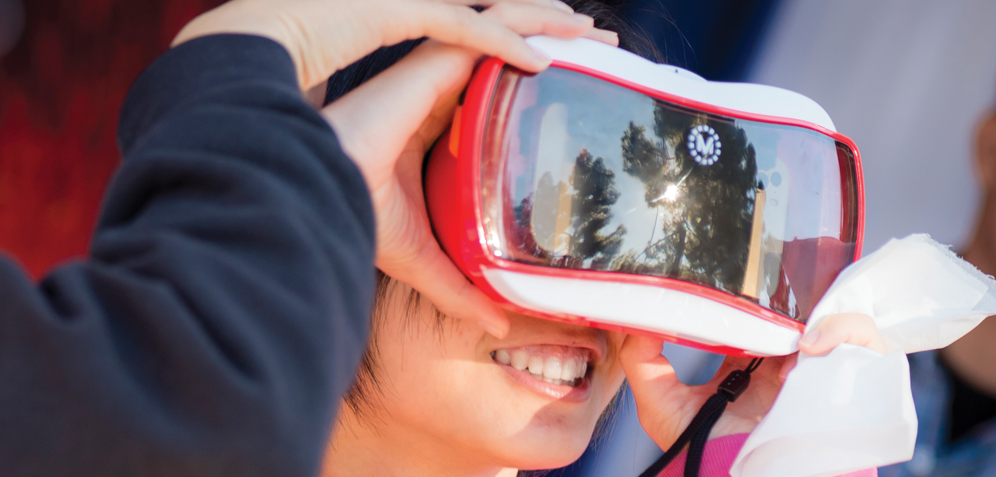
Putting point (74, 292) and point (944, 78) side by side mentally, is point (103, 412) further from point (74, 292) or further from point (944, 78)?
point (944, 78)

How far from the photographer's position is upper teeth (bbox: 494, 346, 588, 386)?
0.72 meters

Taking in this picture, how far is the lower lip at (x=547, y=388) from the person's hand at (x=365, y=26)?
Result: 0.32 m

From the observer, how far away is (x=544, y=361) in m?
0.73

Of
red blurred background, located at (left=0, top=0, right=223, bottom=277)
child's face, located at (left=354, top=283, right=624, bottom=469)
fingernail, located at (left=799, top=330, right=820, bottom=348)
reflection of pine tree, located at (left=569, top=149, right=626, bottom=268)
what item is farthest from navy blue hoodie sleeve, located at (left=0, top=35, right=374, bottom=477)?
red blurred background, located at (left=0, top=0, right=223, bottom=277)

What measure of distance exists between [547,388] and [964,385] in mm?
1200

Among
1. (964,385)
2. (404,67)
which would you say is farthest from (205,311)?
(964,385)

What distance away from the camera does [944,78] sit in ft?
4.88

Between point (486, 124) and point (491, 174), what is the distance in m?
0.04

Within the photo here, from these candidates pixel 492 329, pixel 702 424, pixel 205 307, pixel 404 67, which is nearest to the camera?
pixel 205 307

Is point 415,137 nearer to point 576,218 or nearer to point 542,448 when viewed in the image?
point 576,218

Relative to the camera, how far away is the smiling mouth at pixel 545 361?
72cm

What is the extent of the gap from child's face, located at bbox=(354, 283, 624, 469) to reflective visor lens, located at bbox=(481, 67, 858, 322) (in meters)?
0.17

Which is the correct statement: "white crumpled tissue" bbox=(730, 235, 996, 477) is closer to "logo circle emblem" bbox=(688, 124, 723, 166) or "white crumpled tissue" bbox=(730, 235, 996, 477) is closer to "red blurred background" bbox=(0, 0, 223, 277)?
"logo circle emblem" bbox=(688, 124, 723, 166)

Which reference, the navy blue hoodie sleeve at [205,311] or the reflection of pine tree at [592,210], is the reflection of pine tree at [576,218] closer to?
the reflection of pine tree at [592,210]
